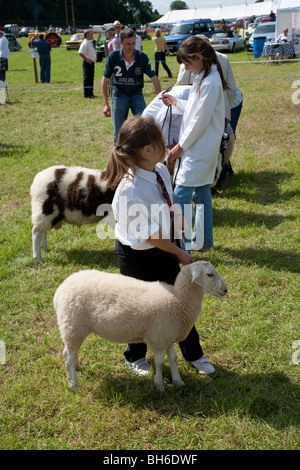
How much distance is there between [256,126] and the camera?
9.62 m

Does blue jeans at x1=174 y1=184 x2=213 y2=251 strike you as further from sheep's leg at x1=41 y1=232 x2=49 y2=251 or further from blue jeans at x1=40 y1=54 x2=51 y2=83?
blue jeans at x1=40 y1=54 x2=51 y2=83

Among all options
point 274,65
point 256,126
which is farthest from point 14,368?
point 274,65

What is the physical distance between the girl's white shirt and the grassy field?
101cm

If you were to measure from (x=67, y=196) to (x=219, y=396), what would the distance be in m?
2.53

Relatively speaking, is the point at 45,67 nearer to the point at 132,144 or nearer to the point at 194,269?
the point at 132,144

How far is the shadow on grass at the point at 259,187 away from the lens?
234 inches

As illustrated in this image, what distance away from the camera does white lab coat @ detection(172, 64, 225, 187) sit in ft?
12.5

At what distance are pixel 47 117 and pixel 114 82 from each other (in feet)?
19.5

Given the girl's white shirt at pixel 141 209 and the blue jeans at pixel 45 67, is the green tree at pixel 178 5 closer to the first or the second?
the blue jeans at pixel 45 67

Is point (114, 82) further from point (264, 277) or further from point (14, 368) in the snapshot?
point (14, 368)

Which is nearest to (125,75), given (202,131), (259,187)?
(259,187)

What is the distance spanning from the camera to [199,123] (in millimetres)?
3912

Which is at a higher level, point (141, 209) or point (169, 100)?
point (169, 100)

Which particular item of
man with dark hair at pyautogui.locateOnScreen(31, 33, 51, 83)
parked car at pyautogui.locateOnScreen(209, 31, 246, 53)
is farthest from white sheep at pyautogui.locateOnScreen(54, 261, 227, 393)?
parked car at pyautogui.locateOnScreen(209, 31, 246, 53)
